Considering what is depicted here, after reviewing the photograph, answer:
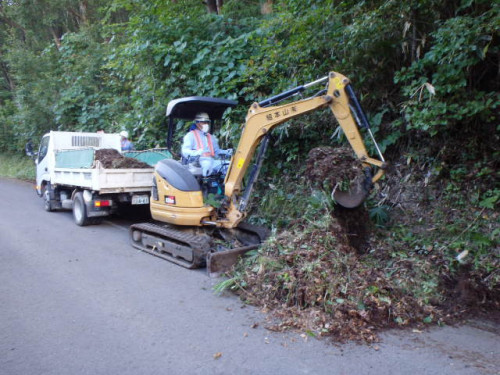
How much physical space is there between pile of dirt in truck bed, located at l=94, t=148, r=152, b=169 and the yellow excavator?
166cm

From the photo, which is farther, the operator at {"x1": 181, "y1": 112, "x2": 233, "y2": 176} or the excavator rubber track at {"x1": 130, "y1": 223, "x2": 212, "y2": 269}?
the operator at {"x1": 181, "y1": 112, "x2": 233, "y2": 176}

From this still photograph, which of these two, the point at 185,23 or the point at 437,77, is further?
the point at 185,23

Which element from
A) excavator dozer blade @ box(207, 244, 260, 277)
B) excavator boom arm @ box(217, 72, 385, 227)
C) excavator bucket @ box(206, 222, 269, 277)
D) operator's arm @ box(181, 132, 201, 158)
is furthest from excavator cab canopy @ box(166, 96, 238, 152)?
excavator dozer blade @ box(207, 244, 260, 277)

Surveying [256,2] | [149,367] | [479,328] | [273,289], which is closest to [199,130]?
[273,289]

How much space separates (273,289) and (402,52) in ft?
14.1

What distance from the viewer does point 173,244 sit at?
6.16 meters

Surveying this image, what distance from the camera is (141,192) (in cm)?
847

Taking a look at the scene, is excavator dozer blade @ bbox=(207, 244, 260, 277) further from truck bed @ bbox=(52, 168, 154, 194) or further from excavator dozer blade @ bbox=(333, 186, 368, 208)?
truck bed @ bbox=(52, 168, 154, 194)

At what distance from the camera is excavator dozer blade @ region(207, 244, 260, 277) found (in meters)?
5.33

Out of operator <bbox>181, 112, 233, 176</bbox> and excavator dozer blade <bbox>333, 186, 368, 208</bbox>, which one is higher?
operator <bbox>181, 112, 233, 176</bbox>

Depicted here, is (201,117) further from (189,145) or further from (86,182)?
(86,182)

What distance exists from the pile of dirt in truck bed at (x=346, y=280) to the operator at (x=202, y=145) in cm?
180

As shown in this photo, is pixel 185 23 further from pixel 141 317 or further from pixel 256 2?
pixel 141 317

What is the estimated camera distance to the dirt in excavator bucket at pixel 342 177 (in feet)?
16.6
